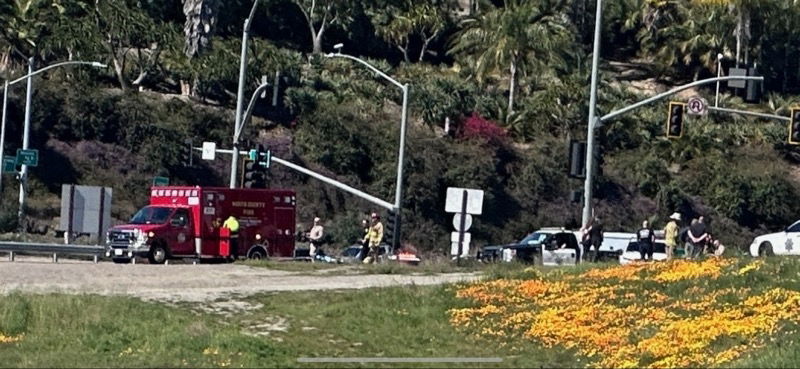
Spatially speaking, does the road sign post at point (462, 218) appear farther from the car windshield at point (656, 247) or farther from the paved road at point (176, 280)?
the car windshield at point (656, 247)

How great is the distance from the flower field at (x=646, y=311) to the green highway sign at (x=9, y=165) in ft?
101

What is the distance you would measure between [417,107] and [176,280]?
48.7 meters

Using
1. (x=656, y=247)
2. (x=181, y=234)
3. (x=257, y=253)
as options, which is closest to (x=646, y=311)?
(x=181, y=234)

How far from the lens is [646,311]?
25391mm

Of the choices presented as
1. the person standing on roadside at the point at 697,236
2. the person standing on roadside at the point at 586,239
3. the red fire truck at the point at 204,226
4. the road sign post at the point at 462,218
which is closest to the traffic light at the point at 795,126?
the person standing on roadside at the point at 697,236

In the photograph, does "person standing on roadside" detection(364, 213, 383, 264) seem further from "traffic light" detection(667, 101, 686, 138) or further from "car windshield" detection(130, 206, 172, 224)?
"traffic light" detection(667, 101, 686, 138)

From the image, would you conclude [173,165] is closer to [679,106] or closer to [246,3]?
[246,3]

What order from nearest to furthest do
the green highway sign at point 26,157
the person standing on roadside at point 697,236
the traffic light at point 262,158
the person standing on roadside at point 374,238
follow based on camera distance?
the person standing on roadside at point 697,236 → the person standing on roadside at point 374,238 → the traffic light at point 262,158 → the green highway sign at point 26,157

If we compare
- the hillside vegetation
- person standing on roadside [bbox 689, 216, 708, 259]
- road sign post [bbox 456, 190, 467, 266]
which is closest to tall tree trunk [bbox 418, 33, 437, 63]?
the hillside vegetation

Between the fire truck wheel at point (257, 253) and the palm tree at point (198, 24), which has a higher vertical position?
the palm tree at point (198, 24)

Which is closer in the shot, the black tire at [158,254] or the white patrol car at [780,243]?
the black tire at [158,254]

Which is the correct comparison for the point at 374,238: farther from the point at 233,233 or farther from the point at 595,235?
the point at 233,233

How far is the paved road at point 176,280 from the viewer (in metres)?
30.1

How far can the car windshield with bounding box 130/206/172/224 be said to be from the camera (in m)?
46.4
